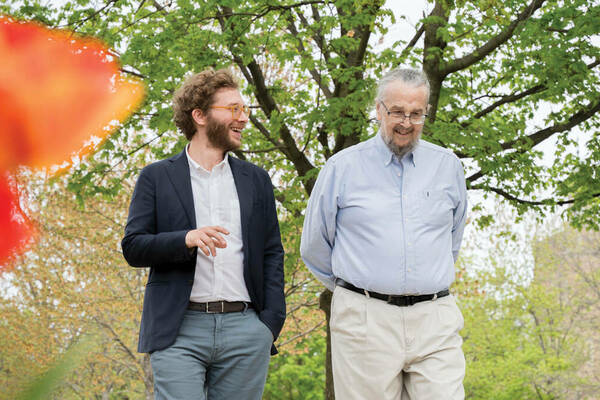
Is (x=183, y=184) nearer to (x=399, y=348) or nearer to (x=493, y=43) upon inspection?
(x=399, y=348)

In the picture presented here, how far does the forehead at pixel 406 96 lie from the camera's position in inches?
143

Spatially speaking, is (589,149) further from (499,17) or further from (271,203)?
(271,203)

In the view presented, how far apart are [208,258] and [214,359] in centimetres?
47

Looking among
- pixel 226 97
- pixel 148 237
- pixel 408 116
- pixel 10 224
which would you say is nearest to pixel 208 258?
Result: pixel 148 237

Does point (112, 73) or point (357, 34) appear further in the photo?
point (357, 34)

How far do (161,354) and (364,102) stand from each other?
269 inches

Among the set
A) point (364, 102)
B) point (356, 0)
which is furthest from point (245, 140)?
point (356, 0)

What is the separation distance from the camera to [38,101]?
421mm

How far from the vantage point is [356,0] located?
8.33 meters

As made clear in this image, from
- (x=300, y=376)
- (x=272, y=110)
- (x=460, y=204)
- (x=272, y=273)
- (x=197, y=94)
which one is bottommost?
(x=300, y=376)

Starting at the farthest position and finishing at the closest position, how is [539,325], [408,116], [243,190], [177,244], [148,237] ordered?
1. [539,325]
2. [408,116]
3. [243,190]
4. [148,237]
5. [177,244]

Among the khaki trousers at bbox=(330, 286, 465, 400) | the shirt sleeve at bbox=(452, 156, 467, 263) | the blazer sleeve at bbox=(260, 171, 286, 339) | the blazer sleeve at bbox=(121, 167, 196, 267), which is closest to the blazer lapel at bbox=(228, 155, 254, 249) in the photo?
the blazer sleeve at bbox=(260, 171, 286, 339)

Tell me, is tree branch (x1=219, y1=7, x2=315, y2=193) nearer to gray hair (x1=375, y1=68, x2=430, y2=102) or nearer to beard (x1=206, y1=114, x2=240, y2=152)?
gray hair (x1=375, y1=68, x2=430, y2=102)

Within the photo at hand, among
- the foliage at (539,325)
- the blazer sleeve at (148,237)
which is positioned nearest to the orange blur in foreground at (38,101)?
the blazer sleeve at (148,237)
